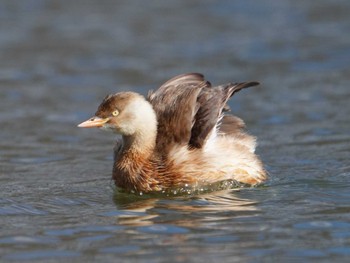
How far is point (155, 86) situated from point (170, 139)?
19.9ft

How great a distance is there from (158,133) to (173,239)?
6.25 ft

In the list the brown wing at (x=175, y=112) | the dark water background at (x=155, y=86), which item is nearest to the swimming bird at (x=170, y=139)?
the brown wing at (x=175, y=112)

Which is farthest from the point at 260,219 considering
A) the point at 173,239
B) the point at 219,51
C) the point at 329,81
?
the point at 219,51

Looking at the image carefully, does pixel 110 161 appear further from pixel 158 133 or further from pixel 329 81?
pixel 329 81

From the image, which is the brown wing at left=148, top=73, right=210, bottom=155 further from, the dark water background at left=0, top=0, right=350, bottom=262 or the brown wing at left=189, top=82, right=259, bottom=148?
the dark water background at left=0, top=0, right=350, bottom=262

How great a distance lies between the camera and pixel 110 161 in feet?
40.1

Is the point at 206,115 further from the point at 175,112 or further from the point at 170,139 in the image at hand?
the point at 170,139

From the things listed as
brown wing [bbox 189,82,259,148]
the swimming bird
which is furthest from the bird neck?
brown wing [bbox 189,82,259,148]

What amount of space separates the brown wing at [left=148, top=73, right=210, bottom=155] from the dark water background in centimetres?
59

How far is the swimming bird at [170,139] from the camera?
32.8ft

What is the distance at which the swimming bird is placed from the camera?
10008 mm

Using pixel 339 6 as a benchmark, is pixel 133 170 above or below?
below

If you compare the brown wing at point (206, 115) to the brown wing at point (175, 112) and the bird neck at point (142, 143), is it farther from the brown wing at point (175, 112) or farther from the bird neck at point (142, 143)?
the bird neck at point (142, 143)

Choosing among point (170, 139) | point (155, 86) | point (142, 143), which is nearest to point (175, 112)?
point (170, 139)
